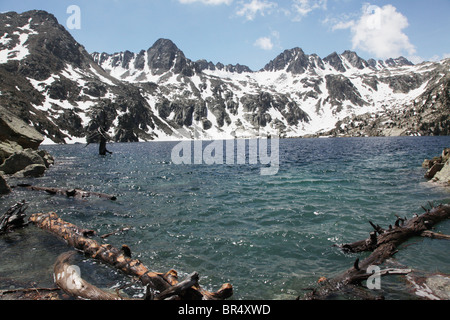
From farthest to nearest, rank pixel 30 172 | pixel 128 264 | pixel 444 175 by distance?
1. pixel 30 172
2. pixel 444 175
3. pixel 128 264

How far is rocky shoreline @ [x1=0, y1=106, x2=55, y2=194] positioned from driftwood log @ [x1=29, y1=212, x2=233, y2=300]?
20.5 meters

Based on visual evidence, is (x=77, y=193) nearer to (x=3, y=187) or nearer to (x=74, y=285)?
(x=3, y=187)

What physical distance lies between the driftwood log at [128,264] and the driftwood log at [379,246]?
322cm

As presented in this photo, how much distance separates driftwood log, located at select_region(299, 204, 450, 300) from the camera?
7.52m

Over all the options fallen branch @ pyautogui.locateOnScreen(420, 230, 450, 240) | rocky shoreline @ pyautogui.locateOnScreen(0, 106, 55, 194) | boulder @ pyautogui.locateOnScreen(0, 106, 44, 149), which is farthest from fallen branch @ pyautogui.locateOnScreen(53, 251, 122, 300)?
boulder @ pyautogui.locateOnScreen(0, 106, 44, 149)

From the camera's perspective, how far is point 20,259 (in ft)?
30.0

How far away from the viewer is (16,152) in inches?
1137

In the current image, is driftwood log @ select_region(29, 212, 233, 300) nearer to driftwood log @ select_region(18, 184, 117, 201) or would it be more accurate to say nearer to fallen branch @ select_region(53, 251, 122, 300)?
fallen branch @ select_region(53, 251, 122, 300)

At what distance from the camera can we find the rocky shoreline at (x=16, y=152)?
92.8 feet

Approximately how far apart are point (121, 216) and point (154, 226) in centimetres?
296

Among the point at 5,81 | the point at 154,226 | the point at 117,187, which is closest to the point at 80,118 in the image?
the point at 5,81

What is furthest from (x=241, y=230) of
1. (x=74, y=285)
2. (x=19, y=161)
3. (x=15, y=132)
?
(x=15, y=132)

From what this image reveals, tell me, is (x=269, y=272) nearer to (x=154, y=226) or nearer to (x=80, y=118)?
(x=154, y=226)

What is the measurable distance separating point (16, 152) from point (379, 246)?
36395mm
